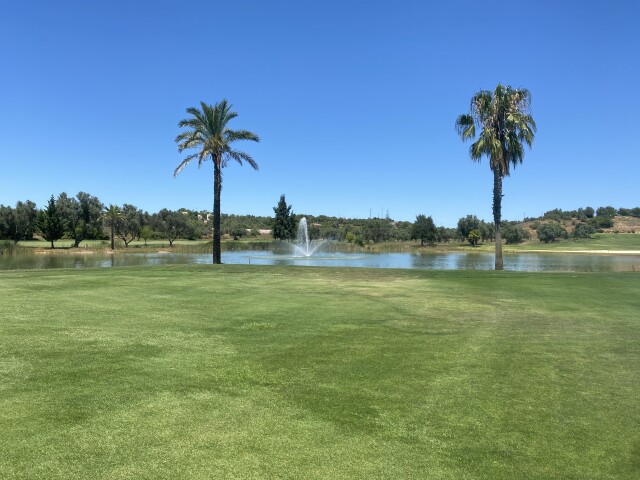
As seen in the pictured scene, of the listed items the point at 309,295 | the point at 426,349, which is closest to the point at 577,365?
the point at 426,349

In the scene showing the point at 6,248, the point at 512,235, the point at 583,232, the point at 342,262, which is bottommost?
the point at 342,262

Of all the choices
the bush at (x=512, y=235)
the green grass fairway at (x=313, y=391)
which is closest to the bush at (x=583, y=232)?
the bush at (x=512, y=235)

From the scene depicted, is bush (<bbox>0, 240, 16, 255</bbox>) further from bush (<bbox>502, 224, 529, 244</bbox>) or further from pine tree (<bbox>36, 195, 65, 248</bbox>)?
bush (<bbox>502, 224, 529, 244</bbox>)

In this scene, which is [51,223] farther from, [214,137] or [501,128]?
[501,128]

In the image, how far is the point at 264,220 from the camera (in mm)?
196625

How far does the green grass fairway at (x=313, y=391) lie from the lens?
4621mm

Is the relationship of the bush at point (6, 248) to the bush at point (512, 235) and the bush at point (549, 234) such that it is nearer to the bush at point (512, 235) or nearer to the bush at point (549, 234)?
the bush at point (512, 235)

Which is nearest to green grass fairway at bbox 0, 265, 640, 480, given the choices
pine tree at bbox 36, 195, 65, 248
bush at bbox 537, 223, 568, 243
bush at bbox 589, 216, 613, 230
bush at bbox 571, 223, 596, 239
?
pine tree at bbox 36, 195, 65, 248

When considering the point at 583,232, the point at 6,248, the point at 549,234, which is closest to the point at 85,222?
the point at 6,248

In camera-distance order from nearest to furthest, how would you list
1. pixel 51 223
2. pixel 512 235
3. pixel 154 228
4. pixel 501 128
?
pixel 501 128 → pixel 51 223 → pixel 154 228 → pixel 512 235

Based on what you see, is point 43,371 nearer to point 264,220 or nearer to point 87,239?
point 87,239

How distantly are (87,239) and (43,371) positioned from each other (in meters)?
112

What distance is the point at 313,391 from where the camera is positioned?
647 centimetres

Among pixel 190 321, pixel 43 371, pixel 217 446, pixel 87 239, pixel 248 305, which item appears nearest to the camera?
pixel 217 446
